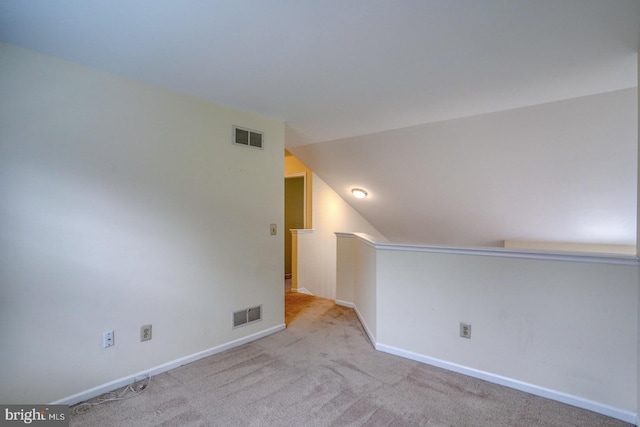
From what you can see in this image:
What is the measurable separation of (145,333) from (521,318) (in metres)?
2.83

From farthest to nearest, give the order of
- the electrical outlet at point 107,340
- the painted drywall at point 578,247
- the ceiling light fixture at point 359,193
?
1. the ceiling light fixture at point 359,193
2. the painted drywall at point 578,247
3. the electrical outlet at point 107,340

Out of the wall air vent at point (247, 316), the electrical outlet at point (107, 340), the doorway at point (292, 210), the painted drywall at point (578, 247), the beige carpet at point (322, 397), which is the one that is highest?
the doorway at point (292, 210)

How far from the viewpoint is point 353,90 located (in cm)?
248

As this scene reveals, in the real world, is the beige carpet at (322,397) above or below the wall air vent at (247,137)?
below

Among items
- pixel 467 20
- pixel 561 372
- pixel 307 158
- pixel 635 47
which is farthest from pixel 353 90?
pixel 561 372

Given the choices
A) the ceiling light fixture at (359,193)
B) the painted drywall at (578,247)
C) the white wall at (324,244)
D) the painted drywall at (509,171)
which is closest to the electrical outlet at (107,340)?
the painted drywall at (509,171)

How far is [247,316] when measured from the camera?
3080 millimetres

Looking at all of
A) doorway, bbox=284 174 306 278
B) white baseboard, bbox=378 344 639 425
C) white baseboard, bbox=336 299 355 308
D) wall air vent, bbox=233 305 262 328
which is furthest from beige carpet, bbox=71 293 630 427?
doorway, bbox=284 174 306 278

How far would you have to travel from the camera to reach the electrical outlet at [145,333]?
2.37 metres

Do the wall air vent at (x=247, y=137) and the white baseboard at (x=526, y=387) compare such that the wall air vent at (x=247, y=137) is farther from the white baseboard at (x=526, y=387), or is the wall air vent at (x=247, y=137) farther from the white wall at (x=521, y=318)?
the white baseboard at (x=526, y=387)

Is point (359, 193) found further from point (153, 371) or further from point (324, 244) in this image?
point (153, 371)

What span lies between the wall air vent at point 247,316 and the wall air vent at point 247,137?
5.44ft

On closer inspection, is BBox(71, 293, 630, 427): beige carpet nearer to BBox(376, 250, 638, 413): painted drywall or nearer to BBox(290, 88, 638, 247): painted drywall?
BBox(376, 250, 638, 413): painted drywall

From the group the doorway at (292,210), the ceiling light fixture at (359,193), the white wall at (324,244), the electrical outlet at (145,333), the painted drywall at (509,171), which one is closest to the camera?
the electrical outlet at (145,333)
